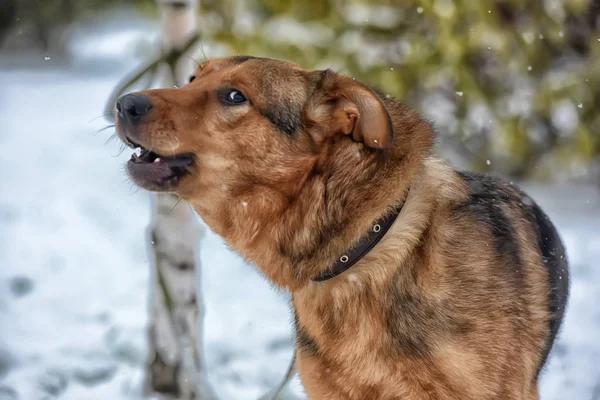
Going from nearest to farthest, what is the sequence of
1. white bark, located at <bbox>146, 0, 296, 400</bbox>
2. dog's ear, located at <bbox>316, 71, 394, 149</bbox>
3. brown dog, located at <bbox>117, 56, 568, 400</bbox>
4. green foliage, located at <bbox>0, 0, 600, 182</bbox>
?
dog's ear, located at <bbox>316, 71, 394, 149</bbox>, brown dog, located at <bbox>117, 56, 568, 400</bbox>, white bark, located at <bbox>146, 0, 296, 400</bbox>, green foliage, located at <bbox>0, 0, 600, 182</bbox>

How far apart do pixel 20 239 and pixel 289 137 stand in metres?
4.52

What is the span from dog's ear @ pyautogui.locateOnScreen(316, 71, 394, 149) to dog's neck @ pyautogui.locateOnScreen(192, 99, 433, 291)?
0.08 m

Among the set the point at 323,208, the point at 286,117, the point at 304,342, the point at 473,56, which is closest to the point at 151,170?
the point at 286,117

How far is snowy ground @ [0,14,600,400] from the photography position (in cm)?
513

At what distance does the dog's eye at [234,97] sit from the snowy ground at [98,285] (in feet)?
4.46

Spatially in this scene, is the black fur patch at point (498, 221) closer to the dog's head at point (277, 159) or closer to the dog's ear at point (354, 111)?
the dog's head at point (277, 159)

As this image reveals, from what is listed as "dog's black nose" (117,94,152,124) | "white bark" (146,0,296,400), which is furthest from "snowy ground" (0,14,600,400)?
"dog's black nose" (117,94,152,124)

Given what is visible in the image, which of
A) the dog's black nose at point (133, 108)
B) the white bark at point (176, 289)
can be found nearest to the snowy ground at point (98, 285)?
the white bark at point (176, 289)

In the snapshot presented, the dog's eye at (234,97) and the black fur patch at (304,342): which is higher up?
the dog's eye at (234,97)

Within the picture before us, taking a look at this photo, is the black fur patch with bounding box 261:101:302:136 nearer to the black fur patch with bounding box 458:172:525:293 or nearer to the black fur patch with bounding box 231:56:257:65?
the black fur patch with bounding box 231:56:257:65

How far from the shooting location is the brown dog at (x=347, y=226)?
2.86m

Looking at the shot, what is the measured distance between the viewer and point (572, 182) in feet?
28.5

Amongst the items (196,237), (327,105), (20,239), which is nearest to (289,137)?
(327,105)

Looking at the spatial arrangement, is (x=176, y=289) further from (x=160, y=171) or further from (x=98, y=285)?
(x=160, y=171)
